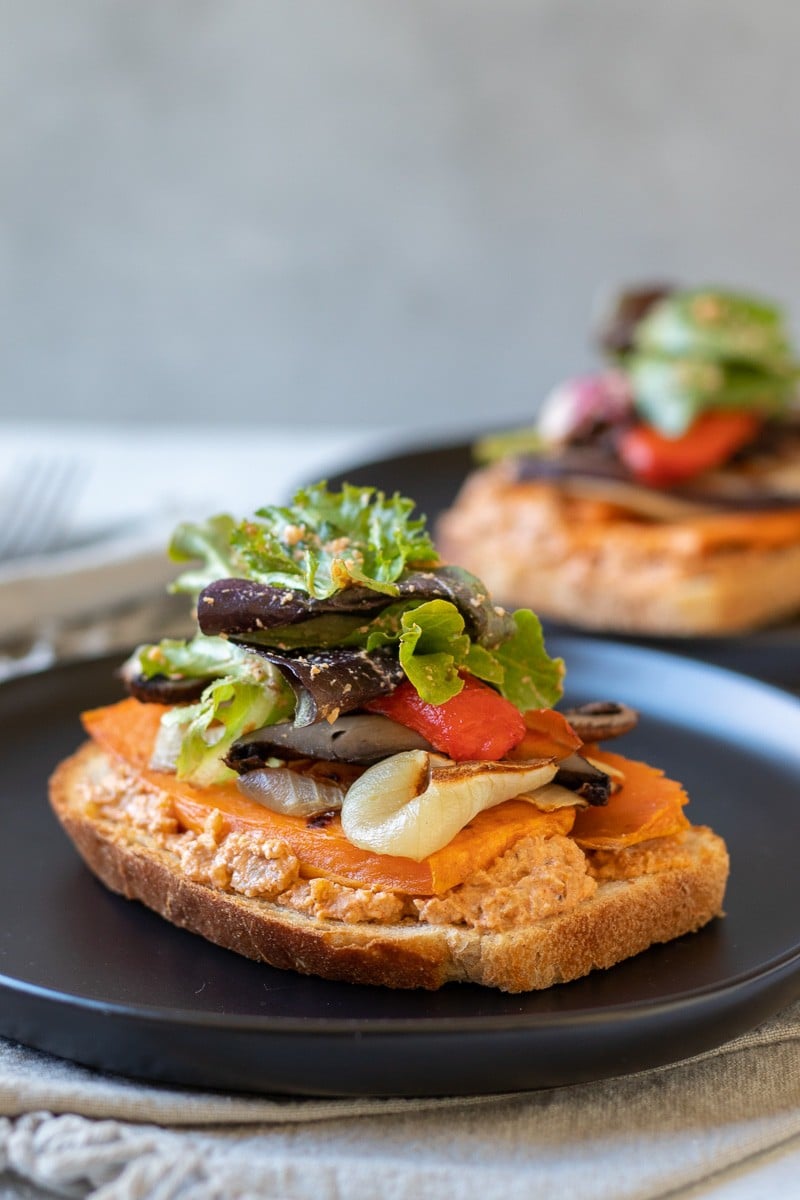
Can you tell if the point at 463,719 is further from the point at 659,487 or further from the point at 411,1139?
the point at 659,487

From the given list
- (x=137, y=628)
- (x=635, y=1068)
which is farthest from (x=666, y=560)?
(x=635, y=1068)

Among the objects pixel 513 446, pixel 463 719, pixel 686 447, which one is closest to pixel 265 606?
pixel 463 719

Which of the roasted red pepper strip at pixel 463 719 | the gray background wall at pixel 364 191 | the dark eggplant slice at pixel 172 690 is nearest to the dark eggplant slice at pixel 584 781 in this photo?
the roasted red pepper strip at pixel 463 719

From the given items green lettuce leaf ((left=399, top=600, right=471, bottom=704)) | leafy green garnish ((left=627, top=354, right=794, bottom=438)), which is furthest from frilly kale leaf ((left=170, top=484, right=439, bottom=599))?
leafy green garnish ((left=627, top=354, right=794, bottom=438))

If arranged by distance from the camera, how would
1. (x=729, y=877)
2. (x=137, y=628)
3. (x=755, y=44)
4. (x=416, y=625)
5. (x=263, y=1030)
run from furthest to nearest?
(x=755, y=44), (x=137, y=628), (x=729, y=877), (x=416, y=625), (x=263, y=1030)

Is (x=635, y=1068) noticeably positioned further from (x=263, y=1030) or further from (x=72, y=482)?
(x=72, y=482)

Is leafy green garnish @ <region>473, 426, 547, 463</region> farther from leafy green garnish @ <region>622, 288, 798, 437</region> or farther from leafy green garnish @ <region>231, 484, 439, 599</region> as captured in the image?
leafy green garnish @ <region>231, 484, 439, 599</region>

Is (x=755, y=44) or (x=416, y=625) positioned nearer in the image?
(x=416, y=625)
